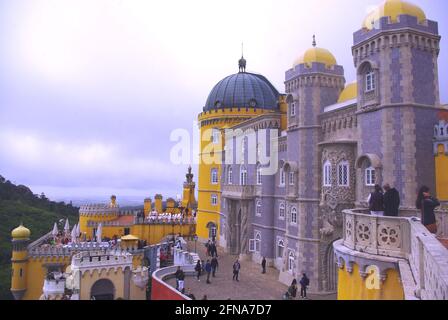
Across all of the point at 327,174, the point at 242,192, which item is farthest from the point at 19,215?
the point at 327,174

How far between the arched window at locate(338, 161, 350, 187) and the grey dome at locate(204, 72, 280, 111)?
18.8 metres

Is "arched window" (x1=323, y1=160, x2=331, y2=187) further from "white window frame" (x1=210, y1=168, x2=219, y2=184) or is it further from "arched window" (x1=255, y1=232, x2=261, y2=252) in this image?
"white window frame" (x1=210, y1=168, x2=219, y2=184)

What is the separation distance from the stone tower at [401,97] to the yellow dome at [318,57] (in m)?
5.60

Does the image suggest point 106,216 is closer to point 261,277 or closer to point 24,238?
point 24,238

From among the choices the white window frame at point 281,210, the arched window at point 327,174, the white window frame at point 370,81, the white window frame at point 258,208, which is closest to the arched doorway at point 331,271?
the arched window at point 327,174

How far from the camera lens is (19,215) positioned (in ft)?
183

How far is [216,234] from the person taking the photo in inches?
1481

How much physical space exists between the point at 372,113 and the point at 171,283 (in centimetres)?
1331

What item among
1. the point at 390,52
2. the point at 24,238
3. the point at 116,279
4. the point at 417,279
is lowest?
the point at 116,279

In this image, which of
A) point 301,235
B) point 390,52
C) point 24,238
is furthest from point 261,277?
point 24,238

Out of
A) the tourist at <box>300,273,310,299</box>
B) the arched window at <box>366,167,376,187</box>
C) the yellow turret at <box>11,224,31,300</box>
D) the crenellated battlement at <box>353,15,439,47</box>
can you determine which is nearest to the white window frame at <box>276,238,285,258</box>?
the tourist at <box>300,273,310,299</box>

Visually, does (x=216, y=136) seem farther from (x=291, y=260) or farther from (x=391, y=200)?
(x=391, y=200)

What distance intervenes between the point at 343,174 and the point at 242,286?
8563 mm

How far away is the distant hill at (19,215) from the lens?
42969mm
